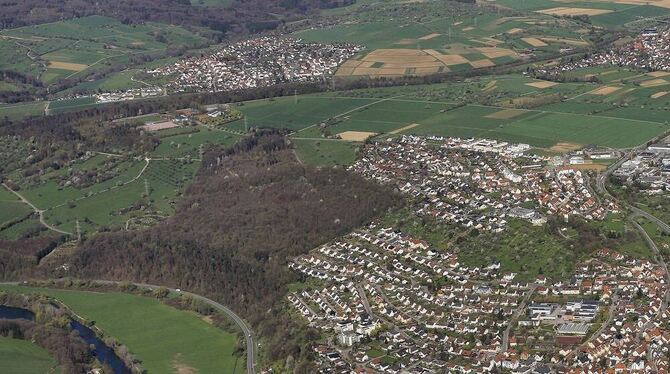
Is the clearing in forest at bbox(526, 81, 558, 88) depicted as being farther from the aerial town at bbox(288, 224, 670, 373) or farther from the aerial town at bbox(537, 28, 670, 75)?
the aerial town at bbox(288, 224, 670, 373)

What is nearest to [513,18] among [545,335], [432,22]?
[432,22]

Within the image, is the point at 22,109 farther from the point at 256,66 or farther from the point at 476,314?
the point at 476,314

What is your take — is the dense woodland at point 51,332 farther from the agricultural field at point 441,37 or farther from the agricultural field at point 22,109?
the agricultural field at point 441,37

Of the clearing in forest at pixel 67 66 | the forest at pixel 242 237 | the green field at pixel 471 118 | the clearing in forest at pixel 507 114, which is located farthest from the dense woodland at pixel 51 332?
the clearing in forest at pixel 67 66

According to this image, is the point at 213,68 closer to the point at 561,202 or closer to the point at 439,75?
the point at 439,75

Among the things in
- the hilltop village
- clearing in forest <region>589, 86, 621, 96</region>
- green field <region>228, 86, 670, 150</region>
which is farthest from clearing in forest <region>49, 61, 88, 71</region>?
the hilltop village
